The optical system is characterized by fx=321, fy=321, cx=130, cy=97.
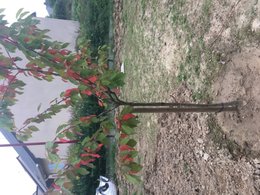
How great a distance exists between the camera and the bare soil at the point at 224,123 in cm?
208

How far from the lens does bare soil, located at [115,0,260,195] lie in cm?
208

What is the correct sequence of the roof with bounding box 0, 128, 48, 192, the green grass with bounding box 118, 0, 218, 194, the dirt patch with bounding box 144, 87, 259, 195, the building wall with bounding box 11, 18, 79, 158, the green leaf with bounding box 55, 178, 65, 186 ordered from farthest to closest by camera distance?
the roof with bounding box 0, 128, 48, 192
the building wall with bounding box 11, 18, 79, 158
the green grass with bounding box 118, 0, 218, 194
the dirt patch with bounding box 144, 87, 259, 195
the green leaf with bounding box 55, 178, 65, 186

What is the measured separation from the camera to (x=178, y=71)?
10.9 ft

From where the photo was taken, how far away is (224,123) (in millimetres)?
2367

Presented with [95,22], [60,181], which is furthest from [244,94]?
[95,22]

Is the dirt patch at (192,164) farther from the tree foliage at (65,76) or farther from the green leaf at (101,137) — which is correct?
the green leaf at (101,137)

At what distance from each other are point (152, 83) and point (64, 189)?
2.58 metres

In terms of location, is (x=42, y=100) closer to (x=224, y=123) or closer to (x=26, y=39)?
(x=224, y=123)

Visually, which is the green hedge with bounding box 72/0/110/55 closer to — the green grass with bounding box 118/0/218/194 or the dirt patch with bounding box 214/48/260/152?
the green grass with bounding box 118/0/218/194

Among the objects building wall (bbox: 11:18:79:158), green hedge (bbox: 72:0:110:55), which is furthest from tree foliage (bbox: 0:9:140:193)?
green hedge (bbox: 72:0:110:55)

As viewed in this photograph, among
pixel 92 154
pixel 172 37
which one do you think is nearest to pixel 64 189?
pixel 92 154

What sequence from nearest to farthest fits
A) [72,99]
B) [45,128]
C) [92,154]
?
[72,99]
[92,154]
[45,128]

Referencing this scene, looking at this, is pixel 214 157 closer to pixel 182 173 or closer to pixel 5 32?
pixel 182 173

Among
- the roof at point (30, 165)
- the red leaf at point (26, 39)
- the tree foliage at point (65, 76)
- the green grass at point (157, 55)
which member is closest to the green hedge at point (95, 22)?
the green grass at point (157, 55)
